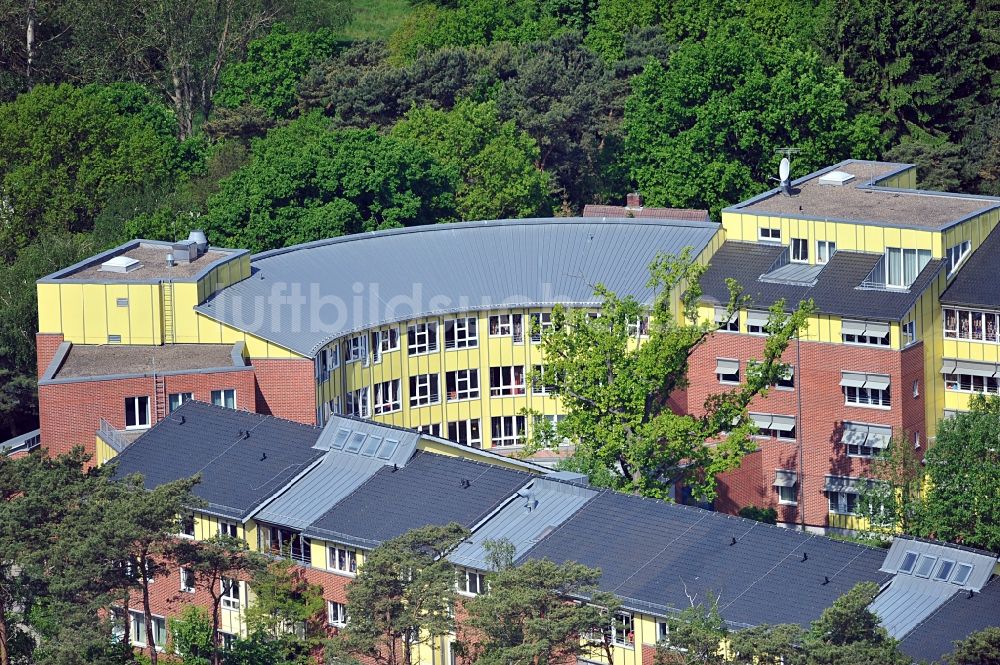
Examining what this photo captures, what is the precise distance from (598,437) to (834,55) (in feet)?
187

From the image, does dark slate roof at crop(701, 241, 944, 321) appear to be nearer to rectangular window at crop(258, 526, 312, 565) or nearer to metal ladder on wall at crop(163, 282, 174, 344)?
metal ladder on wall at crop(163, 282, 174, 344)

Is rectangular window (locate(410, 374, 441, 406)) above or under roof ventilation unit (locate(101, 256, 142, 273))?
under

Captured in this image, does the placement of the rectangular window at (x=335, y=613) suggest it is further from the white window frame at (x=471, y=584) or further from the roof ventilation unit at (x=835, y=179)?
the roof ventilation unit at (x=835, y=179)

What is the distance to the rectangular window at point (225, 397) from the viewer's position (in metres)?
106

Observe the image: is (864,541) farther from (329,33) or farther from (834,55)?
(329,33)

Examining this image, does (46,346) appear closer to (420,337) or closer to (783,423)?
(420,337)

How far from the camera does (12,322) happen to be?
121938 millimetres

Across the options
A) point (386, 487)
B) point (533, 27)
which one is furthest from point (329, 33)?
A: point (386, 487)

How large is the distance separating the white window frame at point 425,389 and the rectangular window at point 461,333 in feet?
5.56

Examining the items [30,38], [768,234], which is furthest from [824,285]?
[30,38]

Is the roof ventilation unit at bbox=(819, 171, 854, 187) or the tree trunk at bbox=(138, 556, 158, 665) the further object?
the roof ventilation unit at bbox=(819, 171, 854, 187)

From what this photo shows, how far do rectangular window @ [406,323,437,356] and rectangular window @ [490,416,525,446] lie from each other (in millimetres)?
5572

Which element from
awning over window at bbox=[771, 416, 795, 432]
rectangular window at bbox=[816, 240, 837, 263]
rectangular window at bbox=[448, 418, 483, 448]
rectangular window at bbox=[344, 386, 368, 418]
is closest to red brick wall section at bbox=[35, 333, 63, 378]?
rectangular window at bbox=[344, 386, 368, 418]

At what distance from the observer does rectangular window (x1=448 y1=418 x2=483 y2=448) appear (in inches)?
4648
